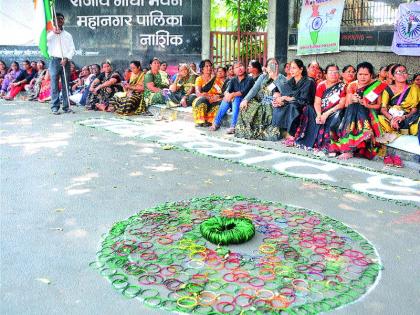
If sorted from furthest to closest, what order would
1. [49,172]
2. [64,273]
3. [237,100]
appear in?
[237,100] < [49,172] < [64,273]

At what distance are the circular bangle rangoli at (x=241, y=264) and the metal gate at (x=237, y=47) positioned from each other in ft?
31.1

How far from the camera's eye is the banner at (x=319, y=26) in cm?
1046

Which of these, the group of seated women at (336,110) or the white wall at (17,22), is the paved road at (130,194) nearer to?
the group of seated women at (336,110)

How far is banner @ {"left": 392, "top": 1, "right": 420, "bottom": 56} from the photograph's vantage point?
27.8ft

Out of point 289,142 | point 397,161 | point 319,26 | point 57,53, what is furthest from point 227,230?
point 319,26

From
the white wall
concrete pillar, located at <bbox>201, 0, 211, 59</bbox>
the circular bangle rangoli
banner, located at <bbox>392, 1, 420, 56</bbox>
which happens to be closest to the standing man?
concrete pillar, located at <bbox>201, 0, 211, 59</bbox>

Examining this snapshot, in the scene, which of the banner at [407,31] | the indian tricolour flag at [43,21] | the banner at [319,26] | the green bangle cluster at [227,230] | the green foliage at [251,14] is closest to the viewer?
the green bangle cluster at [227,230]

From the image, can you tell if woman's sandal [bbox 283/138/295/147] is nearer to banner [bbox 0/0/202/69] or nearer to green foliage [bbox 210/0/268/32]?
banner [bbox 0/0/202/69]

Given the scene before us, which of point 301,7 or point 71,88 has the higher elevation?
point 301,7

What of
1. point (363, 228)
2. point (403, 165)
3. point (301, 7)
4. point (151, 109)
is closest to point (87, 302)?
point (363, 228)

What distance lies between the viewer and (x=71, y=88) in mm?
12625

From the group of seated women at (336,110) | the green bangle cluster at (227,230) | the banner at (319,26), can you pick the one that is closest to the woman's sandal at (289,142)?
the group of seated women at (336,110)

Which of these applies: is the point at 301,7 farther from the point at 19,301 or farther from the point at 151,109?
the point at 19,301

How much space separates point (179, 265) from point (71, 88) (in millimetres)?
10340
